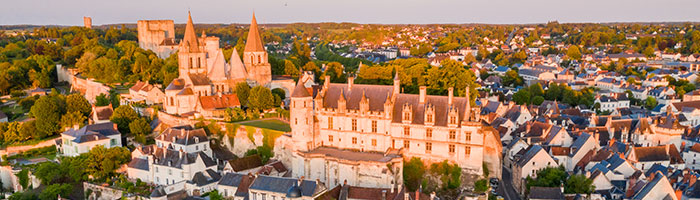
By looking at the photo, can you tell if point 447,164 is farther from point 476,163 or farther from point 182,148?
point 182,148

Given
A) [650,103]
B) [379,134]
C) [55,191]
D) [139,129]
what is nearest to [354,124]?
[379,134]

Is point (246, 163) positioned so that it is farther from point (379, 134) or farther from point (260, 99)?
point (379, 134)

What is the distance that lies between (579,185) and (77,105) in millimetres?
49376

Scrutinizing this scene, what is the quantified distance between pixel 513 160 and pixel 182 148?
26893 mm

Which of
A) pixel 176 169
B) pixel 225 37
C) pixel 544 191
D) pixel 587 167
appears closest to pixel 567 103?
pixel 587 167

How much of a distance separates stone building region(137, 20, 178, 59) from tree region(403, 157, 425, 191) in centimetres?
6141

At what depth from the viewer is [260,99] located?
49906mm

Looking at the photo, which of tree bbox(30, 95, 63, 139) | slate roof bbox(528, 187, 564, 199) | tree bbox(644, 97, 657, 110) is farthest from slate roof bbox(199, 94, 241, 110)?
tree bbox(644, 97, 657, 110)

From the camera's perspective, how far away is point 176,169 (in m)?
40.8

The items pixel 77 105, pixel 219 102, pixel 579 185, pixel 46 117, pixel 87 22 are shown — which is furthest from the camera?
pixel 87 22

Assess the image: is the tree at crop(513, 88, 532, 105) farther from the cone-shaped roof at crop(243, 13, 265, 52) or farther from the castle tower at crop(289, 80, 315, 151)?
the castle tower at crop(289, 80, 315, 151)

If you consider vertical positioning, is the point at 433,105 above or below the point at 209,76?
below

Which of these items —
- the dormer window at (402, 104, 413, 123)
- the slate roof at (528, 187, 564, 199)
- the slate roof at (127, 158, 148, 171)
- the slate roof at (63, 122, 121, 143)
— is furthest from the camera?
the slate roof at (63, 122, 121, 143)

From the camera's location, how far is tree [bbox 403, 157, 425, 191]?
37969mm
